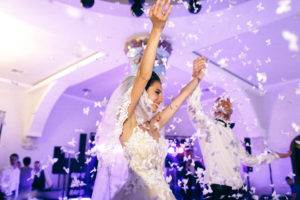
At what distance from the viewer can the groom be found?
8.45 feet

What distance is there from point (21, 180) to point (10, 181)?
69cm

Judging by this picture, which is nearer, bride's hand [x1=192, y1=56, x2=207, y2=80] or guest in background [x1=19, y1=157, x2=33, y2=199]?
bride's hand [x1=192, y1=56, x2=207, y2=80]

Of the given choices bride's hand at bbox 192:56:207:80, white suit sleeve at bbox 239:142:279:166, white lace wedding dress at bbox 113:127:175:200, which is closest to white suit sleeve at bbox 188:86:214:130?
bride's hand at bbox 192:56:207:80

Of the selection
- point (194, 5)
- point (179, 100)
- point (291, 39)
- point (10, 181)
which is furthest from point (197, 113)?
point (10, 181)

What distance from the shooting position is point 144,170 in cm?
152

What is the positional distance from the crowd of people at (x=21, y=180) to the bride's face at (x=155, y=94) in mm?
6162

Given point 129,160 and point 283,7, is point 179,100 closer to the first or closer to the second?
point 129,160

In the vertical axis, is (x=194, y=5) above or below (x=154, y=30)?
above

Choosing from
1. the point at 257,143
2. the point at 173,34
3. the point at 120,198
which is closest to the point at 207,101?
the point at 257,143

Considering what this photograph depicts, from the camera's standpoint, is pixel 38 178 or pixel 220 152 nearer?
pixel 220 152

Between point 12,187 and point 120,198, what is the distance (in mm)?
6240

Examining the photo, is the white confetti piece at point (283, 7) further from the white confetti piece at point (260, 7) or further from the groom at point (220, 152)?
the groom at point (220, 152)

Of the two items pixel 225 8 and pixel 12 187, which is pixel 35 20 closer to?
pixel 225 8

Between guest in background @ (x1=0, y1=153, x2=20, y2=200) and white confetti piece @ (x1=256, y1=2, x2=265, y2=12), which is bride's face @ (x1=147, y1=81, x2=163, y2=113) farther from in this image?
guest in background @ (x1=0, y1=153, x2=20, y2=200)
